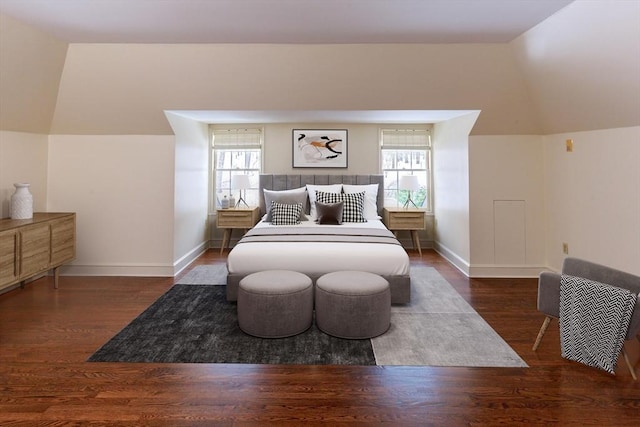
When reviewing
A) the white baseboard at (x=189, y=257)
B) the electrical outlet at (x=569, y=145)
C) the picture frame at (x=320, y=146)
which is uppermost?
the picture frame at (x=320, y=146)

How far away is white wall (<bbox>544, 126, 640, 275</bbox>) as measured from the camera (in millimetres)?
2975

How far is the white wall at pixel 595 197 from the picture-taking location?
9.76 ft

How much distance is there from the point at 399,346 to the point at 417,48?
2.72 meters

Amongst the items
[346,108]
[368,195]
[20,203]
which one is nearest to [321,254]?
[346,108]

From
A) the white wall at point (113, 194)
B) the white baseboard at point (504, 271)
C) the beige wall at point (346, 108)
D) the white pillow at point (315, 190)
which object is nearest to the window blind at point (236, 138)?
the beige wall at point (346, 108)

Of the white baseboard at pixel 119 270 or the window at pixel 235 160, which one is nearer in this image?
the white baseboard at pixel 119 270

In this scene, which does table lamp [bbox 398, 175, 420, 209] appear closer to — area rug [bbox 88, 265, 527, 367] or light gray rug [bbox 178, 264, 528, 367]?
light gray rug [bbox 178, 264, 528, 367]

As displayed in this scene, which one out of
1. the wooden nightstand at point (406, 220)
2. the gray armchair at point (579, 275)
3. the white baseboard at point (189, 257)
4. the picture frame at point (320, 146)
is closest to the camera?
the gray armchair at point (579, 275)

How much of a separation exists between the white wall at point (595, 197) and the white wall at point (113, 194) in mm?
4579

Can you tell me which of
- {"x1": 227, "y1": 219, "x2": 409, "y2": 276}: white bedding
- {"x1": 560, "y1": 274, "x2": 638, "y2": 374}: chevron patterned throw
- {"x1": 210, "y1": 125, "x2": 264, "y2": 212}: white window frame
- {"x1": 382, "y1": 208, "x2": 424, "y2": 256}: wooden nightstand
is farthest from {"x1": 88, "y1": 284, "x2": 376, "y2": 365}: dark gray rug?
{"x1": 210, "y1": 125, "x2": 264, "y2": 212}: white window frame

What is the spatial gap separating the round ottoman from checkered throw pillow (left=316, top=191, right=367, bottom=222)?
2.04 meters

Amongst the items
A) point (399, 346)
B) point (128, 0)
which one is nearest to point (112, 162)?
point (128, 0)

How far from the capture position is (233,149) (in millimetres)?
5766

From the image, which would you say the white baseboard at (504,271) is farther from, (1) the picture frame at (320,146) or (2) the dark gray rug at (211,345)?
(1) the picture frame at (320,146)
